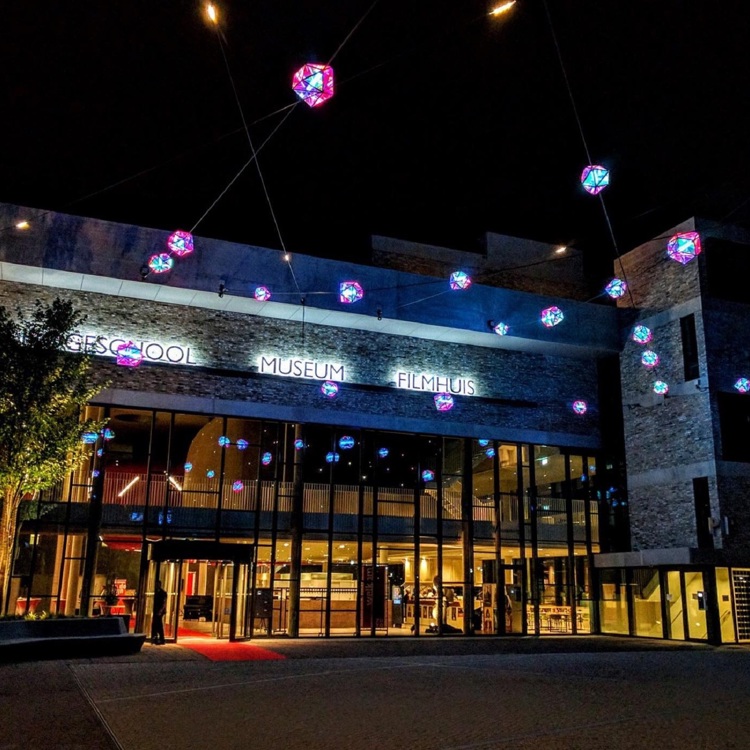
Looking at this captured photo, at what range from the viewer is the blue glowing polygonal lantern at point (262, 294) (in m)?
20.8

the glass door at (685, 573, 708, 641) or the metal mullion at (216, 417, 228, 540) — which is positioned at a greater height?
the metal mullion at (216, 417, 228, 540)

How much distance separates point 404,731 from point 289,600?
14.3 metres

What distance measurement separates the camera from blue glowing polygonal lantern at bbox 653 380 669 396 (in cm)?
2395

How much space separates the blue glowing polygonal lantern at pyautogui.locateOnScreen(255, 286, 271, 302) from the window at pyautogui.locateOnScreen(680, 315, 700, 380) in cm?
1300

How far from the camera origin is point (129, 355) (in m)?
19.2

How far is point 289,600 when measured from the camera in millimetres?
21281

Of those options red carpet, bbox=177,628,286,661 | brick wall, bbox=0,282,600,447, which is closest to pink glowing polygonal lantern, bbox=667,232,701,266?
brick wall, bbox=0,282,600,447

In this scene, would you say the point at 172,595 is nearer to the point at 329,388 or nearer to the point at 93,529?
the point at 93,529

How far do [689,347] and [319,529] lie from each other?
502 inches

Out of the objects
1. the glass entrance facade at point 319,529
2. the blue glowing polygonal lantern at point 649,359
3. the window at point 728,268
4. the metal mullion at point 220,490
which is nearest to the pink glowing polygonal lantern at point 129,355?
the glass entrance facade at point 319,529

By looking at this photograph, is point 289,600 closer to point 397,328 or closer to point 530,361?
point 397,328

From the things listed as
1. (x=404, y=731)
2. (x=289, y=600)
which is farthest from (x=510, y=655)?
(x=404, y=731)

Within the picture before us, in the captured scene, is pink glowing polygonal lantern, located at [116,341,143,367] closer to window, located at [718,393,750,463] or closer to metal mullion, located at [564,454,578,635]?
metal mullion, located at [564,454,578,635]

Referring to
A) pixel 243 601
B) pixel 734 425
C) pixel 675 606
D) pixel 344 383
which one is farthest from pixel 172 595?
pixel 734 425
